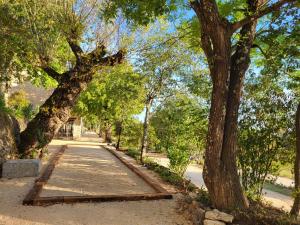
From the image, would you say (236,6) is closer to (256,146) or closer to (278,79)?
(278,79)

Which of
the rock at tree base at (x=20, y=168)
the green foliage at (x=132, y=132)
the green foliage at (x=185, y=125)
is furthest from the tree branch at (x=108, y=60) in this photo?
the green foliage at (x=132, y=132)

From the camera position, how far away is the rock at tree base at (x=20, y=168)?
907 centimetres

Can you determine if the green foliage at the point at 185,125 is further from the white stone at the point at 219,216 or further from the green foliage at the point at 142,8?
the white stone at the point at 219,216

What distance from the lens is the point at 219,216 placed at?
5504 millimetres

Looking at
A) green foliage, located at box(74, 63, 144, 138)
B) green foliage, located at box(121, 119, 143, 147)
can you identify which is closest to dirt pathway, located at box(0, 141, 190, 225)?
green foliage, located at box(74, 63, 144, 138)

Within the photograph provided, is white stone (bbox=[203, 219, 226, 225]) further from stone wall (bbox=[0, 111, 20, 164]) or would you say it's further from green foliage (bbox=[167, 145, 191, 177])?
stone wall (bbox=[0, 111, 20, 164])

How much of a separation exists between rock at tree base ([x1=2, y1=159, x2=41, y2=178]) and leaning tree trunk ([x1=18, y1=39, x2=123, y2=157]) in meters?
2.72

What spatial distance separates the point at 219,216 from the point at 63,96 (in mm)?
8654

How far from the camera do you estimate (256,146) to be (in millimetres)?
8117

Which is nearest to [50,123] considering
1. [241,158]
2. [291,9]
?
[241,158]

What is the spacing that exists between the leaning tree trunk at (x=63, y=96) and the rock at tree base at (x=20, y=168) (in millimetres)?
2721

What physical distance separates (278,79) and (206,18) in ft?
11.1

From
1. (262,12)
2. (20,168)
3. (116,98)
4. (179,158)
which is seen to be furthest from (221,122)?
(116,98)

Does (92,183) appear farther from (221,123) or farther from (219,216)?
(221,123)
